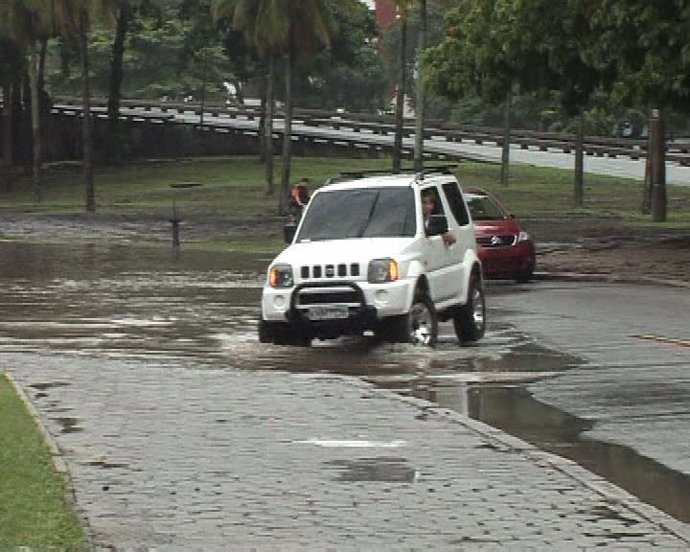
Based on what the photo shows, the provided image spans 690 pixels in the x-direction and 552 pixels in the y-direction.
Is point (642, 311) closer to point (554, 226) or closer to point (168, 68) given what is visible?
point (554, 226)

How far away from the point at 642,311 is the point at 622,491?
13928 mm

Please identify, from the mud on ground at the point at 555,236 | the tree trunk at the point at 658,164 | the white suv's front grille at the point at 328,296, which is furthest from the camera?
the tree trunk at the point at 658,164

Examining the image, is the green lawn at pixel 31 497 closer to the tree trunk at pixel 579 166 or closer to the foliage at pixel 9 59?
the tree trunk at pixel 579 166

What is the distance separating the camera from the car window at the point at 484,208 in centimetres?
3005

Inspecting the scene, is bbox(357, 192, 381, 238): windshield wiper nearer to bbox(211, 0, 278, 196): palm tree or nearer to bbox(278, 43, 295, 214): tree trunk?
bbox(278, 43, 295, 214): tree trunk

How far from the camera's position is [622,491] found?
31.3ft

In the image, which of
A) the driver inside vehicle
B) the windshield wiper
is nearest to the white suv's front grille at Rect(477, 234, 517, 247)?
the driver inside vehicle

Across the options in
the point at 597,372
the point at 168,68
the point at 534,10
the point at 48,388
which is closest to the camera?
the point at 48,388

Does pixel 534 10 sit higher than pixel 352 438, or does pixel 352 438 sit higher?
pixel 534 10

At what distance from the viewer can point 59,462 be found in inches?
387

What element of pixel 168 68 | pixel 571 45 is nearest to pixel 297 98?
pixel 168 68

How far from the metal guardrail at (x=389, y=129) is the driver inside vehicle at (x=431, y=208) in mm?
52094

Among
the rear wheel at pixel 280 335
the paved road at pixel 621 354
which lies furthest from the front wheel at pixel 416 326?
the paved road at pixel 621 354

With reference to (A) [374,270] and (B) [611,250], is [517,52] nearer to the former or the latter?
(B) [611,250]
